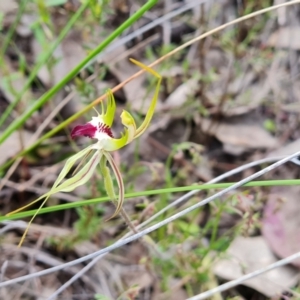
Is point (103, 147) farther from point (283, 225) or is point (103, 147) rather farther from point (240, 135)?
point (240, 135)

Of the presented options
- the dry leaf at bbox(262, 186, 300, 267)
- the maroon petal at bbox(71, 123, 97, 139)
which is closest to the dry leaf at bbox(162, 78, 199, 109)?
the dry leaf at bbox(262, 186, 300, 267)

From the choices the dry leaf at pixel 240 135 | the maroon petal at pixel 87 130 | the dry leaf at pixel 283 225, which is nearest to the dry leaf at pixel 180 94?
the dry leaf at pixel 240 135

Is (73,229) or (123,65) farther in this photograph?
(123,65)

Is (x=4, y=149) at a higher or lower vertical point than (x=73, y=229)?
higher

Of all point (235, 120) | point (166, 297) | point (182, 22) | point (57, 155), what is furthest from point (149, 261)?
point (182, 22)

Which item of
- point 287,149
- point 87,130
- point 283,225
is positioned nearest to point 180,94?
point 287,149

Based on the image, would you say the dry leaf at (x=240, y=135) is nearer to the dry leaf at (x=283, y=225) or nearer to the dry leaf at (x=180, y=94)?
the dry leaf at (x=180, y=94)

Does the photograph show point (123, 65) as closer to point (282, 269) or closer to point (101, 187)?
point (101, 187)

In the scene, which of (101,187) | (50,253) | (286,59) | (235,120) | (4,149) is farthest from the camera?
(286,59)
